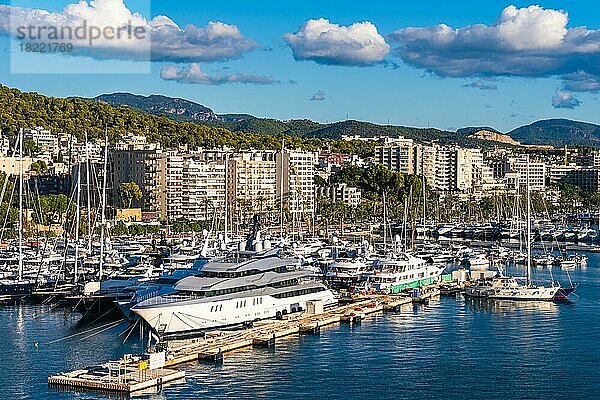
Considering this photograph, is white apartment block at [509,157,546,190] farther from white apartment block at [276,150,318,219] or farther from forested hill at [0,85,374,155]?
white apartment block at [276,150,318,219]

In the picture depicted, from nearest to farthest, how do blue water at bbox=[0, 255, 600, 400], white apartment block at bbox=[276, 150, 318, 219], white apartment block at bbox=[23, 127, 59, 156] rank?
blue water at bbox=[0, 255, 600, 400] < white apartment block at bbox=[276, 150, 318, 219] < white apartment block at bbox=[23, 127, 59, 156]

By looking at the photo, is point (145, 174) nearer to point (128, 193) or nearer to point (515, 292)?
point (128, 193)

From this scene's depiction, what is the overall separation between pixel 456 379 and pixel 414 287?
46.2 feet

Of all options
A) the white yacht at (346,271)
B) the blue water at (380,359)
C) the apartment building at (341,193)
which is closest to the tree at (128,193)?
the apartment building at (341,193)

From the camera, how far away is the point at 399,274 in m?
35.6

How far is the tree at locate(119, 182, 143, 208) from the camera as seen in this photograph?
70250 mm

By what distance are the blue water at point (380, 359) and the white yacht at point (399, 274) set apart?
3.64 m

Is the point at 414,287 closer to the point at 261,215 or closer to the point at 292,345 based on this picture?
the point at 292,345

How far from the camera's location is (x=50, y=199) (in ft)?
203

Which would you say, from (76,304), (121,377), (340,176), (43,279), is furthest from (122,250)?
(340,176)

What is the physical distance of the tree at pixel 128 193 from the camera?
2766 inches

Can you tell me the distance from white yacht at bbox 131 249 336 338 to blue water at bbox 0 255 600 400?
107 centimetres

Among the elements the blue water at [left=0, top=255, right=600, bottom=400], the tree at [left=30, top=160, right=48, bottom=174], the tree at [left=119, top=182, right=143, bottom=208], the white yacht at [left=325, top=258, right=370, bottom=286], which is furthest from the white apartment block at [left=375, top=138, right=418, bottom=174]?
the blue water at [left=0, top=255, right=600, bottom=400]

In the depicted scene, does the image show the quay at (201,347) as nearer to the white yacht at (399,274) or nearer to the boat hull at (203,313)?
the boat hull at (203,313)
